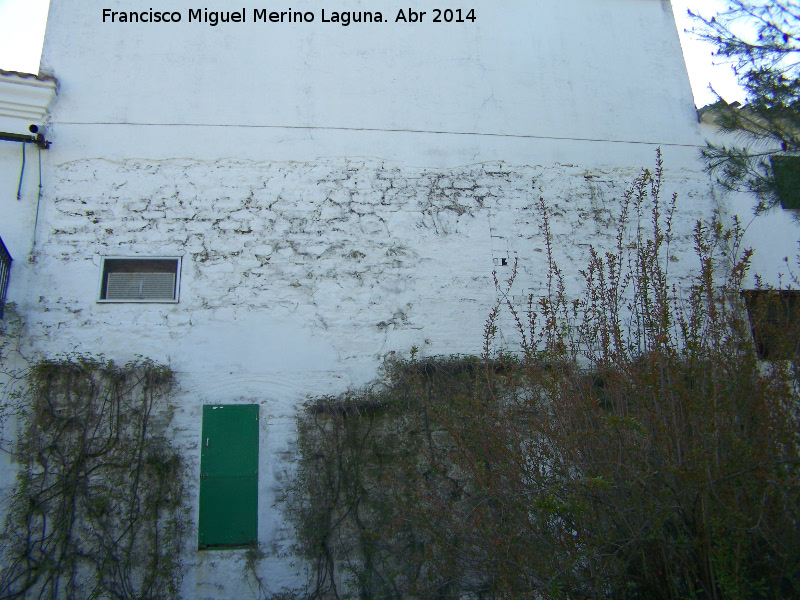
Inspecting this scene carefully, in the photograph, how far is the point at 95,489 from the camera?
5559mm

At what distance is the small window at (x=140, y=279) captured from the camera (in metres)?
6.34

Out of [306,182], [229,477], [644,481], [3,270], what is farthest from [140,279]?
[644,481]

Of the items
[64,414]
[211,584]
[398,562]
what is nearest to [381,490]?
[398,562]

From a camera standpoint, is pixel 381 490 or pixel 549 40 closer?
pixel 381 490

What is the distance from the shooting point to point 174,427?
230 inches

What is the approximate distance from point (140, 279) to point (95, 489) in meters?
2.07

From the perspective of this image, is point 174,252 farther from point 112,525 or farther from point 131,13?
point 131,13

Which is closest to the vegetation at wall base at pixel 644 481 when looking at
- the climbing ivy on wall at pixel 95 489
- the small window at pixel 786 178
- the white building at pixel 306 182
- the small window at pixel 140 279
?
the small window at pixel 786 178

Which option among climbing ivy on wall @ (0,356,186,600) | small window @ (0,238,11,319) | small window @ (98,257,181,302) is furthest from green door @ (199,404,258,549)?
small window @ (0,238,11,319)

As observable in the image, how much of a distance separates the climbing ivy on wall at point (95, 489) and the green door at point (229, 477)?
249mm

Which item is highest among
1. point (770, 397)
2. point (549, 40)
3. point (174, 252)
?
point (549, 40)

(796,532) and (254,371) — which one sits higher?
(254,371)

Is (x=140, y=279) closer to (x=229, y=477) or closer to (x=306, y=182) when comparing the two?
(x=306, y=182)

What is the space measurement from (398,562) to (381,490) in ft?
2.06
